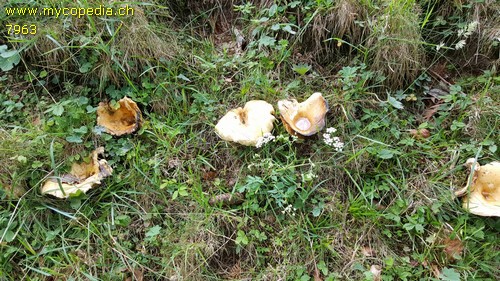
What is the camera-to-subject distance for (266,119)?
2.91 metres

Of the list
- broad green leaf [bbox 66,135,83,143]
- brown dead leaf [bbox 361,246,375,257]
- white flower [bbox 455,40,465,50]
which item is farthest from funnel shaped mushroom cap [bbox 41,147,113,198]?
white flower [bbox 455,40,465,50]

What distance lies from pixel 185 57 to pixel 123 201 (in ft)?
4.45

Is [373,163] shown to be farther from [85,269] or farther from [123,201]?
[85,269]

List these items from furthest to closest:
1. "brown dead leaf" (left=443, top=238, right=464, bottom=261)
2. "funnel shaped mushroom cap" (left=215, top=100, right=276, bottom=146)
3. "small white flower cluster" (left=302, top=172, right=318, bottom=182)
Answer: "funnel shaped mushroom cap" (left=215, top=100, right=276, bottom=146)
"small white flower cluster" (left=302, top=172, right=318, bottom=182)
"brown dead leaf" (left=443, top=238, right=464, bottom=261)

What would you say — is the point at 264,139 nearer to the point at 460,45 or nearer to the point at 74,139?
the point at 74,139

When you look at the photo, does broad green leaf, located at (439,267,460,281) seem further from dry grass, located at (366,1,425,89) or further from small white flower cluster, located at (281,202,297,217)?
dry grass, located at (366,1,425,89)

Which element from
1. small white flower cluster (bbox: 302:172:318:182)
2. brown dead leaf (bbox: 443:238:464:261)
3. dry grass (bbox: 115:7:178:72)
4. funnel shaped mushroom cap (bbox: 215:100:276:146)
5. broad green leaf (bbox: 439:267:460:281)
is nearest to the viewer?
broad green leaf (bbox: 439:267:460:281)

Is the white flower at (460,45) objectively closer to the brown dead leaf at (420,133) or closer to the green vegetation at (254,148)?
the green vegetation at (254,148)

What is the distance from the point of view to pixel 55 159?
2.90 m

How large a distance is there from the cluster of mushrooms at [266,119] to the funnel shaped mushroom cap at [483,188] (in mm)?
1104

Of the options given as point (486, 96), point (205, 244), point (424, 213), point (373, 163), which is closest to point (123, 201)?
point (205, 244)

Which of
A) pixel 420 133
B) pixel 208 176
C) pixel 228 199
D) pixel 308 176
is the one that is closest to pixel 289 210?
pixel 308 176

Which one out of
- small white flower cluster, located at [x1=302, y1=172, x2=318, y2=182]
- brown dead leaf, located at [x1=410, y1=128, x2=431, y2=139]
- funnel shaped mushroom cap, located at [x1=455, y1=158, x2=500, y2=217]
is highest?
brown dead leaf, located at [x1=410, y1=128, x2=431, y2=139]

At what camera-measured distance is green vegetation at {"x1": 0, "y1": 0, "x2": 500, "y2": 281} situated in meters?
2.67
